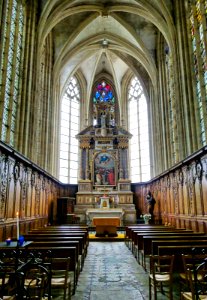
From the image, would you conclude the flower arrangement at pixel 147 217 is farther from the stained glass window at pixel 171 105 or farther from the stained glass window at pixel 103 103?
the stained glass window at pixel 103 103

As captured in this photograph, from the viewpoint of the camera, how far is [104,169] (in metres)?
23.2

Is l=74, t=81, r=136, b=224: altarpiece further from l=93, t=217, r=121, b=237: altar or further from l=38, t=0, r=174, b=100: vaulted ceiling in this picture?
l=93, t=217, r=121, b=237: altar

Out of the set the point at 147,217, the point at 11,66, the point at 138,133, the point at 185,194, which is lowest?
the point at 147,217

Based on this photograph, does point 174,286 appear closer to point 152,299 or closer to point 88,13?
point 152,299

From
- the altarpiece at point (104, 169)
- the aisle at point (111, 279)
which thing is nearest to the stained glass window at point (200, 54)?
the aisle at point (111, 279)

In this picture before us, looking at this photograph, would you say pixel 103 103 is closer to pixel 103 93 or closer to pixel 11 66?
pixel 103 93

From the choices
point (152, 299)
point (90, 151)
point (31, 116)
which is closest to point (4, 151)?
point (152, 299)

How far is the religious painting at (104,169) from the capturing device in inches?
895

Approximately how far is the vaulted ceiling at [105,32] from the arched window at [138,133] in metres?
2.37

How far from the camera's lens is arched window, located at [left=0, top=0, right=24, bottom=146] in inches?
491

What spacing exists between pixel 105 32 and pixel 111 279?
70.1ft

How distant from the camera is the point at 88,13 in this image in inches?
835

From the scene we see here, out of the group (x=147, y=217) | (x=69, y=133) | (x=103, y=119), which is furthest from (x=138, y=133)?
(x=147, y=217)

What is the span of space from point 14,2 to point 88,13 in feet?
28.4
